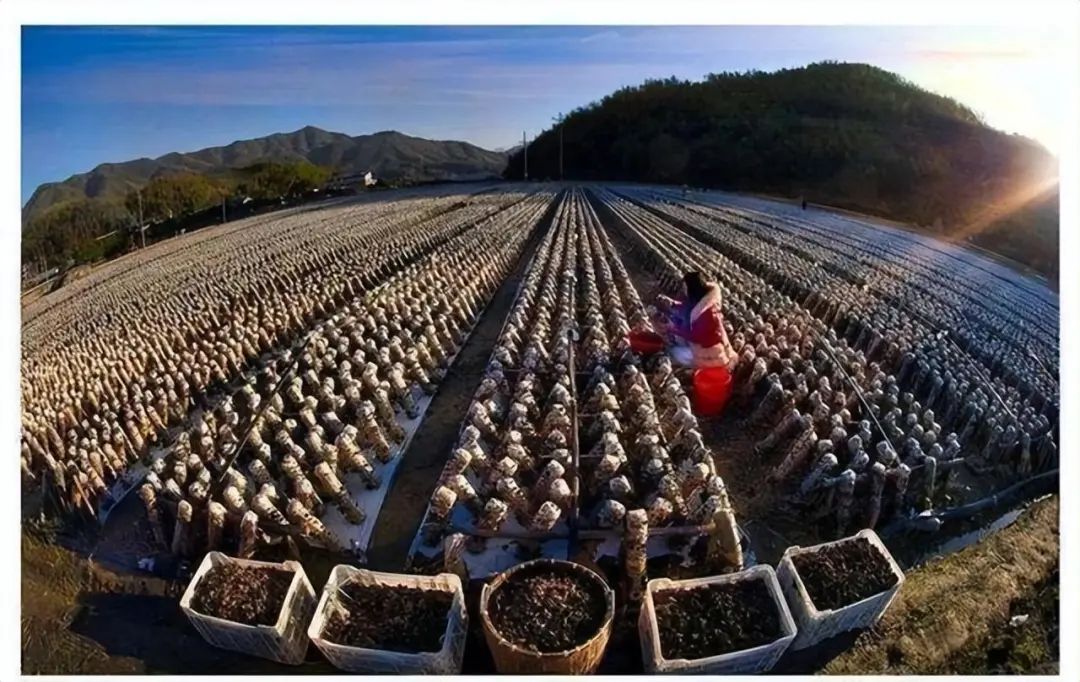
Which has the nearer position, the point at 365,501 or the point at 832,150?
the point at 365,501

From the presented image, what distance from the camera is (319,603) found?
330cm

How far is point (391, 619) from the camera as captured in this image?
3.34m

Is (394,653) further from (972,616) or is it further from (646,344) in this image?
(646,344)

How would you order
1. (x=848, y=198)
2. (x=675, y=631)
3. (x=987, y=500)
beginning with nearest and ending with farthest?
(x=675, y=631) → (x=987, y=500) → (x=848, y=198)

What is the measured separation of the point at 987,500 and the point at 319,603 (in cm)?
422

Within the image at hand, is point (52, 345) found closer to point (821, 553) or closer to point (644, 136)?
point (821, 553)

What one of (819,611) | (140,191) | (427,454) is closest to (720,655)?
(819,611)

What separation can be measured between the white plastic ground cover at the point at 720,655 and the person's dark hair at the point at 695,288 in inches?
91.2

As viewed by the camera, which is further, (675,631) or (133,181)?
(133,181)

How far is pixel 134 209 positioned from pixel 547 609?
11.8 metres

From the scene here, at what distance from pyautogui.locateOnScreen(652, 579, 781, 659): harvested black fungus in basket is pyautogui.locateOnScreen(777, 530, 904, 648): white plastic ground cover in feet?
0.40

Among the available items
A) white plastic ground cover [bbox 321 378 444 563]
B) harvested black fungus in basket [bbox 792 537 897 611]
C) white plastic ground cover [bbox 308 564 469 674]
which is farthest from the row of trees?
harvested black fungus in basket [bbox 792 537 897 611]

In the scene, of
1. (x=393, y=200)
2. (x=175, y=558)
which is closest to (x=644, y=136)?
(x=393, y=200)

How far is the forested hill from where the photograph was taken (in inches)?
302
